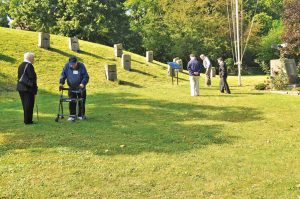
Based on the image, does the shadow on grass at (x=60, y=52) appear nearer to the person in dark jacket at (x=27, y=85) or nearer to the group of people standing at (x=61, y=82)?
the group of people standing at (x=61, y=82)

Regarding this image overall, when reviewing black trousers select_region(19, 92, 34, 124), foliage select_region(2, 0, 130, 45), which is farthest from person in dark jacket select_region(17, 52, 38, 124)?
foliage select_region(2, 0, 130, 45)

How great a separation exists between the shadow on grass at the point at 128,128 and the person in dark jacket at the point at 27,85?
0.48 metres

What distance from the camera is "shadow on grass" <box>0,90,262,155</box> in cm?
835

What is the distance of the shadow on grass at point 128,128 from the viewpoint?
835 cm

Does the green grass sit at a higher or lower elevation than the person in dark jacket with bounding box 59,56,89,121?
lower

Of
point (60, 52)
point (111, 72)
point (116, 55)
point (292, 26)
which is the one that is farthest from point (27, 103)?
point (292, 26)

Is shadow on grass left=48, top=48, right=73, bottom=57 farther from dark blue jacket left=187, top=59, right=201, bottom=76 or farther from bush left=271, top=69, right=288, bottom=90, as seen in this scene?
bush left=271, top=69, right=288, bottom=90

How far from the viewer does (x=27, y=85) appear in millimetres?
10430

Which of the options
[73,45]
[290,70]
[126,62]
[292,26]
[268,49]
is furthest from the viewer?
[268,49]

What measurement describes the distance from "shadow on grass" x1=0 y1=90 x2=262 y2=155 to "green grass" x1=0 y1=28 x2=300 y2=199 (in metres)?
0.02

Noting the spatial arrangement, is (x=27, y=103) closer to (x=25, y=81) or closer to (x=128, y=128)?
(x=25, y=81)

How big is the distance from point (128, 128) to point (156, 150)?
8.00 ft

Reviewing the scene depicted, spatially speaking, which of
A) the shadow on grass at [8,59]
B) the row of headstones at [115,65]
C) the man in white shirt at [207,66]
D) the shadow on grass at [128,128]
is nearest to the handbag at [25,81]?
the shadow on grass at [128,128]

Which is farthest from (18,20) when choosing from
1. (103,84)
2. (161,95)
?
(161,95)
